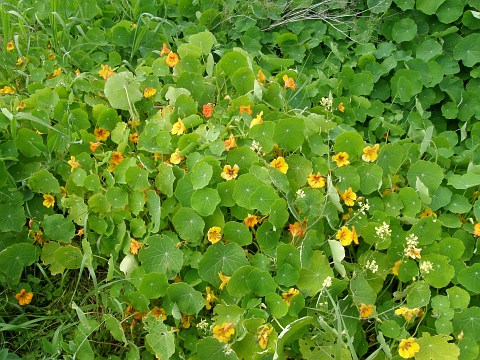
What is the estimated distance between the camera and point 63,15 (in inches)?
120

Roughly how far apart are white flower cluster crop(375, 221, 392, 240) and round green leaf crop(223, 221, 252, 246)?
469 mm

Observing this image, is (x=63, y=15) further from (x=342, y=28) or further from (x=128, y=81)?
(x=342, y=28)

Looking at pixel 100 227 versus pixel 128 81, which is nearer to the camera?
pixel 100 227

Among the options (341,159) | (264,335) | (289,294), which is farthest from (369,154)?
(264,335)

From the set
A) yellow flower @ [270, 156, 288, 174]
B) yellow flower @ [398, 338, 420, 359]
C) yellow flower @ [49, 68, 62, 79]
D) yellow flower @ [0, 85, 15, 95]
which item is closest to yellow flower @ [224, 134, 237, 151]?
yellow flower @ [270, 156, 288, 174]

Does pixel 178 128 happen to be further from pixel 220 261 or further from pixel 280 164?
pixel 220 261

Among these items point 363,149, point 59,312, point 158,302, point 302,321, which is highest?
point 363,149

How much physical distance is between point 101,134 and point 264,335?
118cm

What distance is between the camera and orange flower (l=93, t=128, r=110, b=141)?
8.01ft

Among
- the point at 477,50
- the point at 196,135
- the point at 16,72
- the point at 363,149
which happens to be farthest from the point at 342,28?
the point at 16,72

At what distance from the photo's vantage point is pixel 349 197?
2.14 m

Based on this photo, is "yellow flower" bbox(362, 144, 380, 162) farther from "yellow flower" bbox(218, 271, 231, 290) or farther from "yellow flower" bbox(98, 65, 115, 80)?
"yellow flower" bbox(98, 65, 115, 80)

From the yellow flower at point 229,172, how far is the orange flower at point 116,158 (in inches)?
18.7

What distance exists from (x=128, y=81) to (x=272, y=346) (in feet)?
4.29
